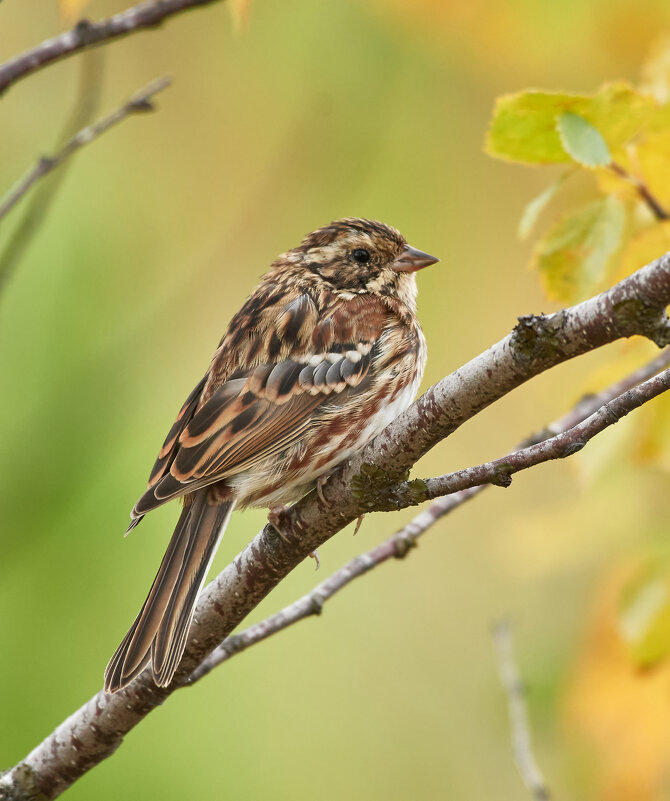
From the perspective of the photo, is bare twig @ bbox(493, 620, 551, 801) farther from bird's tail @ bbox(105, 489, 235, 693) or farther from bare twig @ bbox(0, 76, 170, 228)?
bare twig @ bbox(0, 76, 170, 228)

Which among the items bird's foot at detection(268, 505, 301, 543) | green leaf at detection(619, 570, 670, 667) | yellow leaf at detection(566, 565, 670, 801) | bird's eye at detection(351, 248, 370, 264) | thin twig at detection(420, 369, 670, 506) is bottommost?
yellow leaf at detection(566, 565, 670, 801)

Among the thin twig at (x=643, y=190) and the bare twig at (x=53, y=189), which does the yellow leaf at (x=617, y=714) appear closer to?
the thin twig at (x=643, y=190)

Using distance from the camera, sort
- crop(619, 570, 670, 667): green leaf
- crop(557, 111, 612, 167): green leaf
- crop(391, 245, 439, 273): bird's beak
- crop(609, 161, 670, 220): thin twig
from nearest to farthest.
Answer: crop(557, 111, 612, 167): green leaf
crop(609, 161, 670, 220): thin twig
crop(619, 570, 670, 667): green leaf
crop(391, 245, 439, 273): bird's beak

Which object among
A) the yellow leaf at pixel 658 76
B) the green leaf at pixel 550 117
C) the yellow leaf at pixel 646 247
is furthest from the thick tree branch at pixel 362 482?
the yellow leaf at pixel 658 76

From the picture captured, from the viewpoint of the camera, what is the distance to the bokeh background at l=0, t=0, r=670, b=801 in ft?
15.1

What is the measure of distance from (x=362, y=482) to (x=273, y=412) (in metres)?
0.93

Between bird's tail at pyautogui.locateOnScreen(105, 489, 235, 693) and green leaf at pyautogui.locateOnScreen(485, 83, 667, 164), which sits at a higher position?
green leaf at pyautogui.locateOnScreen(485, 83, 667, 164)

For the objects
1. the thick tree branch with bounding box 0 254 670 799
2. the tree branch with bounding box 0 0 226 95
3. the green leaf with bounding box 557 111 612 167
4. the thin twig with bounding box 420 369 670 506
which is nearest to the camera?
the thick tree branch with bounding box 0 254 670 799

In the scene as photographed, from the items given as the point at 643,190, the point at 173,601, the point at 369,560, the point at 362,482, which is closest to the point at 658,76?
the point at 643,190

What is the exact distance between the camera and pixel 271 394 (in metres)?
3.19

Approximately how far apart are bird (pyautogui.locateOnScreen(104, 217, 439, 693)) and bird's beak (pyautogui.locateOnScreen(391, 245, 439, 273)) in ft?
0.61

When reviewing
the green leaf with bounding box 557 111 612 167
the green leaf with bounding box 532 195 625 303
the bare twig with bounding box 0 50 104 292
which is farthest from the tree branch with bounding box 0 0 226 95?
the green leaf with bounding box 532 195 625 303

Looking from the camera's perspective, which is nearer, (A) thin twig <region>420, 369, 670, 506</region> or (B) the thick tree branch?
(B) the thick tree branch

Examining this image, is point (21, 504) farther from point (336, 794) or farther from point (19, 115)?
point (336, 794)
